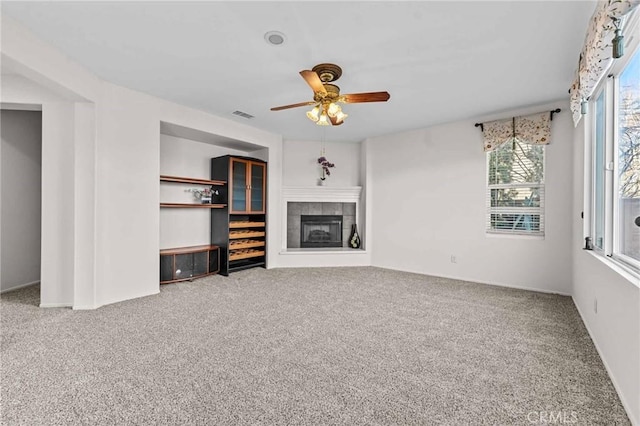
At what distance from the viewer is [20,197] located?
3.92 m

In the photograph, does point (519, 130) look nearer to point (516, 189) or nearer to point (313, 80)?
point (516, 189)

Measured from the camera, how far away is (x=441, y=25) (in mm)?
2176

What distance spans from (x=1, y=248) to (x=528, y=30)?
6062 millimetres

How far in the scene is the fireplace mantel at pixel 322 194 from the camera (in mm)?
5500

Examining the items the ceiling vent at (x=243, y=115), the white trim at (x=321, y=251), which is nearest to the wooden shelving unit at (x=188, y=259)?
the ceiling vent at (x=243, y=115)

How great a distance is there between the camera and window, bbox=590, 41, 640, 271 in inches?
75.7

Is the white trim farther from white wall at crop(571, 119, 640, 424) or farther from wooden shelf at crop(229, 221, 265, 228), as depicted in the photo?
white wall at crop(571, 119, 640, 424)

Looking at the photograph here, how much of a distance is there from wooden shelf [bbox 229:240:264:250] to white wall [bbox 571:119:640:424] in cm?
425

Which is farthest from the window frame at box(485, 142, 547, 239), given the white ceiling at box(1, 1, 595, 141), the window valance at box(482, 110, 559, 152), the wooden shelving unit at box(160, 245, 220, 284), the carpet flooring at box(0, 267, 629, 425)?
the wooden shelving unit at box(160, 245, 220, 284)

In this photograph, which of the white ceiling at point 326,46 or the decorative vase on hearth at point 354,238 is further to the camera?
the decorative vase on hearth at point 354,238

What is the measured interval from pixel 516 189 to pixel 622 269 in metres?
2.34

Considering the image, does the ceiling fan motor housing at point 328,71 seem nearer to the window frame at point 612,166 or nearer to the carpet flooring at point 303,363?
the window frame at point 612,166

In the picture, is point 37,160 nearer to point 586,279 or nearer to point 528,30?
point 528,30

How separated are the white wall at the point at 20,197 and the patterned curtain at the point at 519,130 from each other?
6.22m
